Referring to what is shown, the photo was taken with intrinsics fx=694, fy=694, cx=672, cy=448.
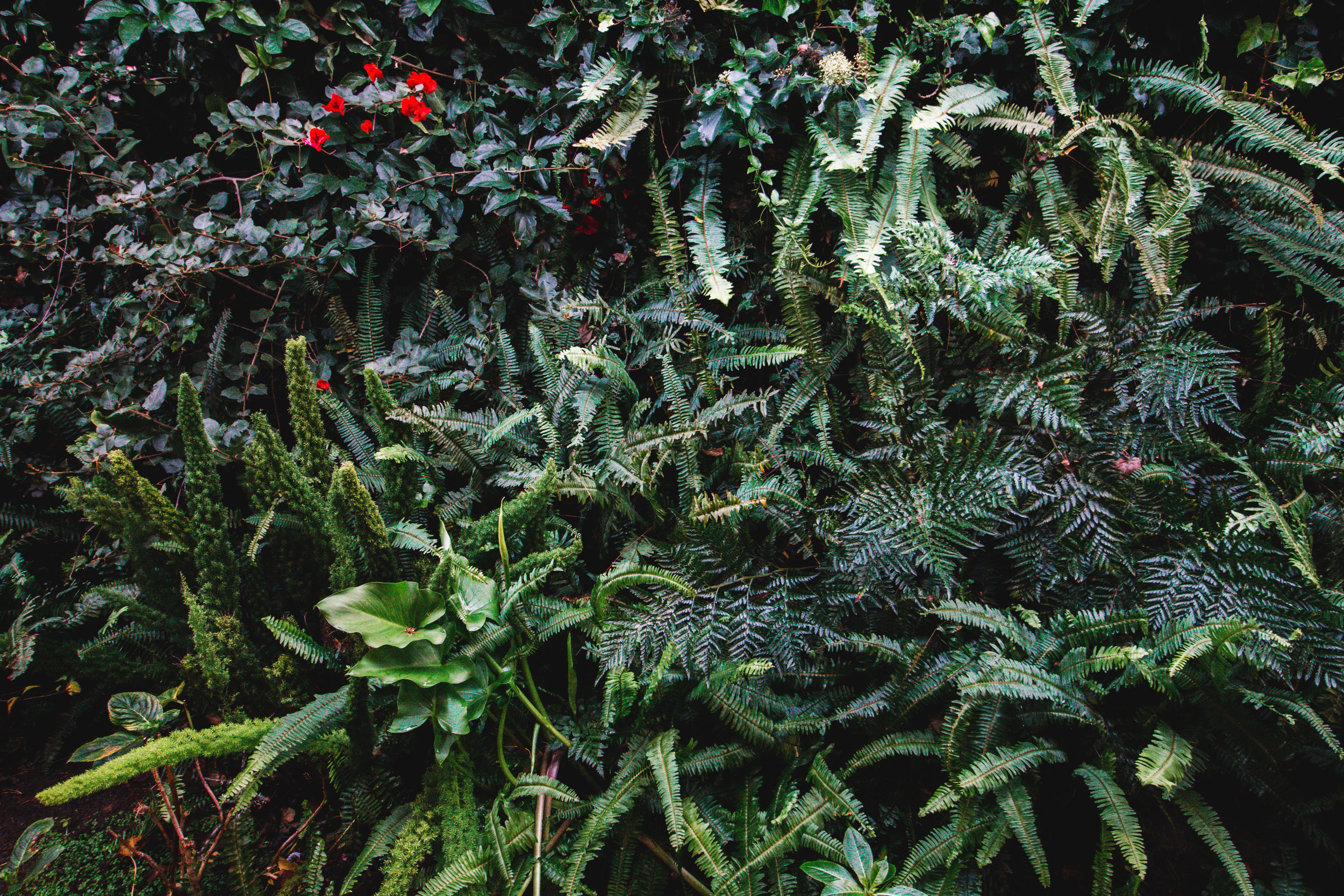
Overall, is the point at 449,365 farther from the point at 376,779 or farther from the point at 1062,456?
the point at 1062,456

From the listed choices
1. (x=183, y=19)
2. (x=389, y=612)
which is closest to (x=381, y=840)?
(x=389, y=612)

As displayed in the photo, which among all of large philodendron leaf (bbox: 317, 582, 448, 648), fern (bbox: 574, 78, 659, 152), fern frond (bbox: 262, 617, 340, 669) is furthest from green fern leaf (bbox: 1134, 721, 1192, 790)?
fern (bbox: 574, 78, 659, 152)

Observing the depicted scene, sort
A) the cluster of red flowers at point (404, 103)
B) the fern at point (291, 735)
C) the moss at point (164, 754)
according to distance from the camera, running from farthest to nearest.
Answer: the cluster of red flowers at point (404, 103)
the fern at point (291, 735)
the moss at point (164, 754)

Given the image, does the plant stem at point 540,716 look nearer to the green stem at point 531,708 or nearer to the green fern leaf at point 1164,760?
the green stem at point 531,708

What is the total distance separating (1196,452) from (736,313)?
1.32 m

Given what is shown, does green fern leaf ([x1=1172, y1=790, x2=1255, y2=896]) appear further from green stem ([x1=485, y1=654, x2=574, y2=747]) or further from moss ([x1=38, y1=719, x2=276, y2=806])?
moss ([x1=38, y1=719, x2=276, y2=806])

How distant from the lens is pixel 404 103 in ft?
6.61

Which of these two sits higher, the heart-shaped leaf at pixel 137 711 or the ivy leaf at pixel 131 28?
the ivy leaf at pixel 131 28

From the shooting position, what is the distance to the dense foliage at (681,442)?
165 centimetres

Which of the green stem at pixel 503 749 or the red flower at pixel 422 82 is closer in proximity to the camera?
the green stem at pixel 503 749

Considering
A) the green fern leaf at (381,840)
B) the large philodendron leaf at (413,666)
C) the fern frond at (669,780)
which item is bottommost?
the green fern leaf at (381,840)

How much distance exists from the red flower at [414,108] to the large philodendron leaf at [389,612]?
54.2 inches

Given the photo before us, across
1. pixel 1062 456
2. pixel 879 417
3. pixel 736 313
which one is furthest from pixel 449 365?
pixel 1062 456

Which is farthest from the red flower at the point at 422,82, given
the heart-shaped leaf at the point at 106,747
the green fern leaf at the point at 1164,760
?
the green fern leaf at the point at 1164,760
